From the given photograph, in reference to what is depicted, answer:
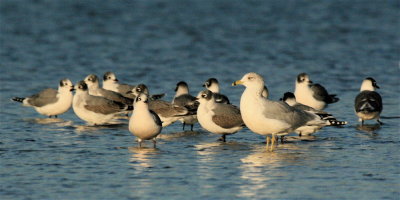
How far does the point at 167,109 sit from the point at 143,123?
237 cm

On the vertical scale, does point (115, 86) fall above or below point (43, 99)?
above

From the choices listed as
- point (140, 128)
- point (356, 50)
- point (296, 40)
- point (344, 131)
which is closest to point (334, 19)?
point (296, 40)

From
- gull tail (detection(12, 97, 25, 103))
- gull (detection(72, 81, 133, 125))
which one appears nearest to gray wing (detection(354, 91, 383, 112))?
gull (detection(72, 81, 133, 125))

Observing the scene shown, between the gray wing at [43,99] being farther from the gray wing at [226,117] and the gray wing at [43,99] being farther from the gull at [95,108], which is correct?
the gray wing at [226,117]

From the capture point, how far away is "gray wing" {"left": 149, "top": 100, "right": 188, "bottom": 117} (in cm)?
1622

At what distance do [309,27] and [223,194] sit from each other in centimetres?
2572

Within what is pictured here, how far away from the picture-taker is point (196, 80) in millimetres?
23172

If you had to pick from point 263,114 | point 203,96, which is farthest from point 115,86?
point 263,114

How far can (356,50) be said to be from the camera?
96.6ft

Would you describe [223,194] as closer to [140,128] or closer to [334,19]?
[140,128]

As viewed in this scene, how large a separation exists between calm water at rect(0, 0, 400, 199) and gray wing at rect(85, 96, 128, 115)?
0.42 m

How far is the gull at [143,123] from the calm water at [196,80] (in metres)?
0.28

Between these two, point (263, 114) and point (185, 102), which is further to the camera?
point (185, 102)

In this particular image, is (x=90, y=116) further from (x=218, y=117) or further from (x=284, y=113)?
(x=284, y=113)
